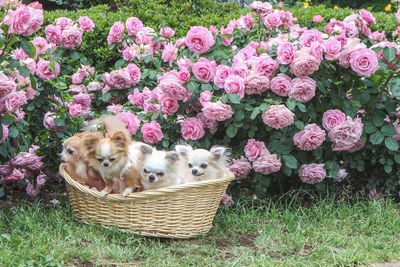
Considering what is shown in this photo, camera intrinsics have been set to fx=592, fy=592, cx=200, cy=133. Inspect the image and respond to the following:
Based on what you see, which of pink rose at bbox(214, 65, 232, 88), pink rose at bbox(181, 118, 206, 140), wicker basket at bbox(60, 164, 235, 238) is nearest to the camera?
wicker basket at bbox(60, 164, 235, 238)

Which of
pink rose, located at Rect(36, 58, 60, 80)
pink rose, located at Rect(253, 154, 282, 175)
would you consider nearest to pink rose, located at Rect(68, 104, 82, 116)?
A: pink rose, located at Rect(36, 58, 60, 80)

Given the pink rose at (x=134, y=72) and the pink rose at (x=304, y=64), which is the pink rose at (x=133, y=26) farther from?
the pink rose at (x=304, y=64)

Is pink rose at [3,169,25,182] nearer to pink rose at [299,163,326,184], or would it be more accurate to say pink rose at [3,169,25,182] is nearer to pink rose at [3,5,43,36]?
pink rose at [3,5,43,36]

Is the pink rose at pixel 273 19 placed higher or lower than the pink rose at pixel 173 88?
higher

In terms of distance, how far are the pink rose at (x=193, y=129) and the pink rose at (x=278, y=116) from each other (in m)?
0.52

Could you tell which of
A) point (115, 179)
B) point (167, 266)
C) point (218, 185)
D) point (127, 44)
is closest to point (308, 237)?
point (218, 185)

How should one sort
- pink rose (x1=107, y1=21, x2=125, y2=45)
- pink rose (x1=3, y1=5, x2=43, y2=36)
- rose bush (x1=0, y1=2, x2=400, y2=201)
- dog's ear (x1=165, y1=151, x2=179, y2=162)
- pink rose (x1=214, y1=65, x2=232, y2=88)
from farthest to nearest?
pink rose (x1=107, y1=21, x2=125, y2=45) → pink rose (x1=214, y1=65, x2=232, y2=88) → rose bush (x1=0, y1=2, x2=400, y2=201) → dog's ear (x1=165, y1=151, x2=179, y2=162) → pink rose (x1=3, y1=5, x2=43, y2=36)

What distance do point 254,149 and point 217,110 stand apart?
16.8 inches

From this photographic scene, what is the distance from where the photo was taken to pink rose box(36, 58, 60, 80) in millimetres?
4500

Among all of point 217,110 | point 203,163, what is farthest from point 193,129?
point 203,163

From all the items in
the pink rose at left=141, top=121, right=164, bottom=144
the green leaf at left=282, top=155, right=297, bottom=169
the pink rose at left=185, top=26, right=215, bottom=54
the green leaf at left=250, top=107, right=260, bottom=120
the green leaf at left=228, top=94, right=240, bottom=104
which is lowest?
the green leaf at left=282, top=155, right=297, bottom=169

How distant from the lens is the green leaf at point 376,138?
14.9 ft

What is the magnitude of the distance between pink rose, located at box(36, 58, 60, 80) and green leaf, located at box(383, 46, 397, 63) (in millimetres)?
2479

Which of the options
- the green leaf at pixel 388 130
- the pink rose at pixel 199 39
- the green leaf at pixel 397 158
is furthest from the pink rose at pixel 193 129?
the green leaf at pixel 397 158
